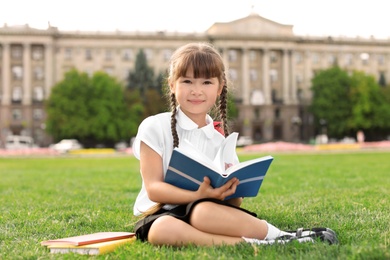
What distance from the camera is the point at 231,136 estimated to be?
4.99 metres

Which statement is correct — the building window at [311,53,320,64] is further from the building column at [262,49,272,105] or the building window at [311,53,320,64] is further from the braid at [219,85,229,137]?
the braid at [219,85,229,137]

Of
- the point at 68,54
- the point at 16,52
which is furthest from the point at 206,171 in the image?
the point at 68,54

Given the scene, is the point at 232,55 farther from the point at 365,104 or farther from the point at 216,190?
the point at 216,190

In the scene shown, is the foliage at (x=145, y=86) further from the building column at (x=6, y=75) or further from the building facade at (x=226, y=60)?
the building column at (x=6, y=75)

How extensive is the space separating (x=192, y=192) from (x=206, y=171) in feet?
0.91

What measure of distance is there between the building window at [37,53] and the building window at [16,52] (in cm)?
167

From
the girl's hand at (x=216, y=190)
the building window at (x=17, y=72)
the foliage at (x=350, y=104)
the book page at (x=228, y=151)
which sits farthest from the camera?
the building window at (x=17, y=72)

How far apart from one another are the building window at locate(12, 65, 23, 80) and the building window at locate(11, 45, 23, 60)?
1198 millimetres

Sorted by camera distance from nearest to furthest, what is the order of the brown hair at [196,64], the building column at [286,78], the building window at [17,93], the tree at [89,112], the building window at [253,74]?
1. the brown hair at [196,64]
2. the tree at [89,112]
3. the building window at [17,93]
4. the building column at [286,78]
5. the building window at [253,74]

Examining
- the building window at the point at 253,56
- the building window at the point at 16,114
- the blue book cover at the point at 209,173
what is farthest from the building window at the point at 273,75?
the blue book cover at the point at 209,173

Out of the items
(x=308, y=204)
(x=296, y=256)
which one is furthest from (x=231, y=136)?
(x=308, y=204)

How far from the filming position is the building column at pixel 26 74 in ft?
241

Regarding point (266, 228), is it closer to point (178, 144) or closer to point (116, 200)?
point (178, 144)

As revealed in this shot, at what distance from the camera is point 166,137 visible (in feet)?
16.4
